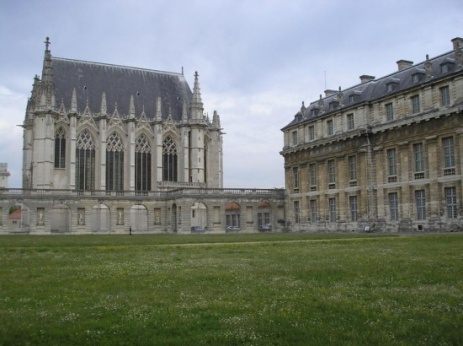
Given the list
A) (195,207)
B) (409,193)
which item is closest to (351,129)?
(409,193)

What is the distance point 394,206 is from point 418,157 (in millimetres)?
4762

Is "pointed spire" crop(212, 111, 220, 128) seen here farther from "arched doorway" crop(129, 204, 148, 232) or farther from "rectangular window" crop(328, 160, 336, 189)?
"rectangular window" crop(328, 160, 336, 189)

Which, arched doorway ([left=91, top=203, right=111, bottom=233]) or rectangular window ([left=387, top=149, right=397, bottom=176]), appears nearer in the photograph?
rectangular window ([left=387, top=149, right=397, bottom=176])

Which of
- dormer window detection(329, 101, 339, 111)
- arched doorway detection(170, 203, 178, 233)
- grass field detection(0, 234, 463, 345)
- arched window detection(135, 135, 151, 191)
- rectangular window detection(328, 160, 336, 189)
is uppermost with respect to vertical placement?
dormer window detection(329, 101, 339, 111)

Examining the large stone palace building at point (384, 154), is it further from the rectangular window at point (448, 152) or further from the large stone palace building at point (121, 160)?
the large stone palace building at point (121, 160)

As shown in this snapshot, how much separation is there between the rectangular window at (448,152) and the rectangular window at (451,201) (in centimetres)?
190

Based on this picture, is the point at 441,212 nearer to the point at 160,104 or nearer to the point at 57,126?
the point at 160,104

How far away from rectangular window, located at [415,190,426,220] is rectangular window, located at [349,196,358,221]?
22.6ft

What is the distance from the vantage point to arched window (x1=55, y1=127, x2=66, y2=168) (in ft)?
200

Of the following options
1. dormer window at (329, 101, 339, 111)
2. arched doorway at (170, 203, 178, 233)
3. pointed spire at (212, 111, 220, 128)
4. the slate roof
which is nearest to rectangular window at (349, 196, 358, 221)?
dormer window at (329, 101, 339, 111)

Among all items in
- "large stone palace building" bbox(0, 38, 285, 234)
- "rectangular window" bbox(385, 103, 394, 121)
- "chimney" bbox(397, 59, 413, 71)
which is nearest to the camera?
"rectangular window" bbox(385, 103, 394, 121)

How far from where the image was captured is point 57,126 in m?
61.7

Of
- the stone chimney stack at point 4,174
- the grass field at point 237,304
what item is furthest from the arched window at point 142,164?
the stone chimney stack at point 4,174

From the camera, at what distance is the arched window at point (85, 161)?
6188cm
